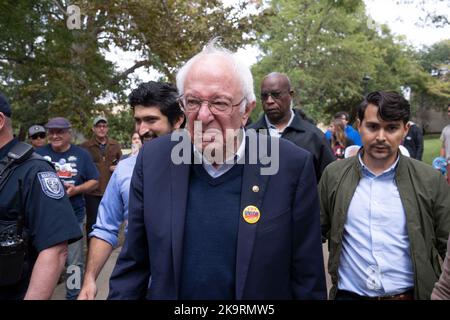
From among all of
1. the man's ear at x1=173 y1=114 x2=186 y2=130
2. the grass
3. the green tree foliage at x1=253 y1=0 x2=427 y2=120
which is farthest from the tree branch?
the green tree foliage at x1=253 y1=0 x2=427 y2=120

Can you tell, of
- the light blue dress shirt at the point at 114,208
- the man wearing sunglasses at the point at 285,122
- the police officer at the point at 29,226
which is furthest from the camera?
the man wearing sunglasses at the point at 285,122

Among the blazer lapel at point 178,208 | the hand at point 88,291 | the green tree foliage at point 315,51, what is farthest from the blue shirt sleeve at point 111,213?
the green tree foliage at point 315,51

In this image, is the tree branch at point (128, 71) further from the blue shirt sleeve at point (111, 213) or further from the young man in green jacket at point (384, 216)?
the young man in green jacket at point (384, 216)

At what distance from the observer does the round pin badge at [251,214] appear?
1.92 m

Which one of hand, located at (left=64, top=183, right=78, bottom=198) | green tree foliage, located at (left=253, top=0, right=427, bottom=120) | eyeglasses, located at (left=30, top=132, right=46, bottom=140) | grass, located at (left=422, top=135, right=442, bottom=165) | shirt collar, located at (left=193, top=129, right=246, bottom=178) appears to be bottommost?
hand, located at (left=64, top=183, right=78, bottom=198)

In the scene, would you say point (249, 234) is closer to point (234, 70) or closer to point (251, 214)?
point (251, 214)

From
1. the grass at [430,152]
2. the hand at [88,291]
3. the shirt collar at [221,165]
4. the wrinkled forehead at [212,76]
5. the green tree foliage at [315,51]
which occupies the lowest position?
the hand at [88,291]

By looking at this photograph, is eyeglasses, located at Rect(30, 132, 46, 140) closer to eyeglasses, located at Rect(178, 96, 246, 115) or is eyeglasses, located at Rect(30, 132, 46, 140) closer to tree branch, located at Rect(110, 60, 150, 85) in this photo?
tree branch, located at Rect(110, 60, 150, 85)

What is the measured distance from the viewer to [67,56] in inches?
309

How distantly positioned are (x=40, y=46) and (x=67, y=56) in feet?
1.68

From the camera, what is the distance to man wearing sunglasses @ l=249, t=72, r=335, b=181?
13.5ft

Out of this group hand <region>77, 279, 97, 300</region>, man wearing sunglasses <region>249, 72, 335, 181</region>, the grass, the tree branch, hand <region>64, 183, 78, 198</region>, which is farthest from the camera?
the grass

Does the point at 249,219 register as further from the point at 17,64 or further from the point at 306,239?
the point at 17,64
